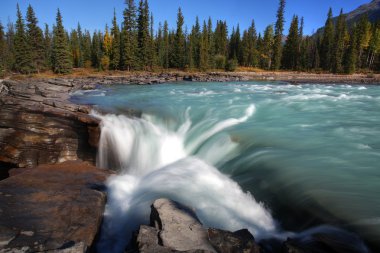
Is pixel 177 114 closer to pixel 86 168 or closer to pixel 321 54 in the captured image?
pixel 86 168

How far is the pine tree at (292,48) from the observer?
245ft

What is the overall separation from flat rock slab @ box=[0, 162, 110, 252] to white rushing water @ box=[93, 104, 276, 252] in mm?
642

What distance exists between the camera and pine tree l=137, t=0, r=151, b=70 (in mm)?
64625

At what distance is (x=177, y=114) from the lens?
16.1 meters

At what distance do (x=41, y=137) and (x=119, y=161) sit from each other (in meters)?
3.25

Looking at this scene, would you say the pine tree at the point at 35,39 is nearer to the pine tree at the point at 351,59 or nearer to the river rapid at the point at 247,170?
the river rapid at the point at 247,170

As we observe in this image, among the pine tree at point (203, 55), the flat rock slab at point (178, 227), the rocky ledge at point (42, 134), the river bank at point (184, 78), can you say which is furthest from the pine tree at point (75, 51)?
the flat rock slab at point (178, 227)

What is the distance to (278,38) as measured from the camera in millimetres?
72875

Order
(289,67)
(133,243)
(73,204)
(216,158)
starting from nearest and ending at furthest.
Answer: (133,243), (73,204), (216,158), (289,67)

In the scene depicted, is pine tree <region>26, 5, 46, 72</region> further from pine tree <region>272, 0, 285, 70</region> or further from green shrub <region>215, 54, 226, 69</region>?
pine tree <region>272, 0, 285, 70</region>

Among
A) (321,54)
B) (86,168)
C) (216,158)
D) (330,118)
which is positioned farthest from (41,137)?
(321,54)

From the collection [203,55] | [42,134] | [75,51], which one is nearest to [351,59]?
[203,55]

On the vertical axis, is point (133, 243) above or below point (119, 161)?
above

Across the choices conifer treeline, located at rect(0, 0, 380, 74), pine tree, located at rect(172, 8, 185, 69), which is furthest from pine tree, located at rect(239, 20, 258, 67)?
pine tree, located at rect(172, 8, 185, 69)
